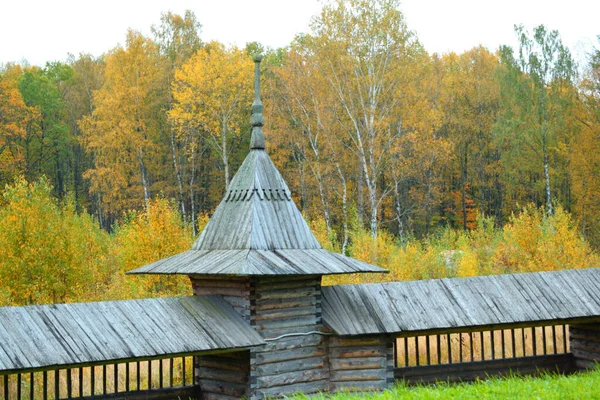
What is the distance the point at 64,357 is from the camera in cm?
929

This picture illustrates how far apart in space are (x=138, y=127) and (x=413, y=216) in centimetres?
1500

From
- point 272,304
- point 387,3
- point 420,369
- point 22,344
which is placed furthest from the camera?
point 387,3

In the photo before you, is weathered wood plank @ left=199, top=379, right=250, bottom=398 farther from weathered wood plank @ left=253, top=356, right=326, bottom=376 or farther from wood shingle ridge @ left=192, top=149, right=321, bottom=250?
wood shingle ridge @ left=192, top=149, right=321, bottom=250

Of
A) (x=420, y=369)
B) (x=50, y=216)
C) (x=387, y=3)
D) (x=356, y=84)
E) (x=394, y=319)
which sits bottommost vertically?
(x=420, y=369)

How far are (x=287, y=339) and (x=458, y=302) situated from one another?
3069mm

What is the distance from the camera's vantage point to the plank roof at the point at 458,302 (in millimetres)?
12008

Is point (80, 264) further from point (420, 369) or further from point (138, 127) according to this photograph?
point (138, 127)

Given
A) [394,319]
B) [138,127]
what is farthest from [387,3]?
[394,319]

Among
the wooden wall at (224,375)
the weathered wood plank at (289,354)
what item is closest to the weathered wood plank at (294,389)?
the wooden wall at (224,375)

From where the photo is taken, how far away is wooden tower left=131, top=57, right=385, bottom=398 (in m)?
11.2

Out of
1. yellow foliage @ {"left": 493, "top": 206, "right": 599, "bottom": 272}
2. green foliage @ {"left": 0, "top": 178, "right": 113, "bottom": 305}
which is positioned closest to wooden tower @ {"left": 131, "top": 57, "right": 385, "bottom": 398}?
green foliage @ {"left": 0, "top": 178, "right": 113, "bottom": 305}

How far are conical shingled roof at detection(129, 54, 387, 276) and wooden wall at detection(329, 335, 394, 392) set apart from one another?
4.08 feet

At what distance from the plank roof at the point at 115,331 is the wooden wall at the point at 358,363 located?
1704 millimetres

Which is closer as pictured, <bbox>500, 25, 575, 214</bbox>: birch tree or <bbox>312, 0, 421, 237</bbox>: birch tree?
<bbox>312, 0, 421, 237</bbox>: birch tree
